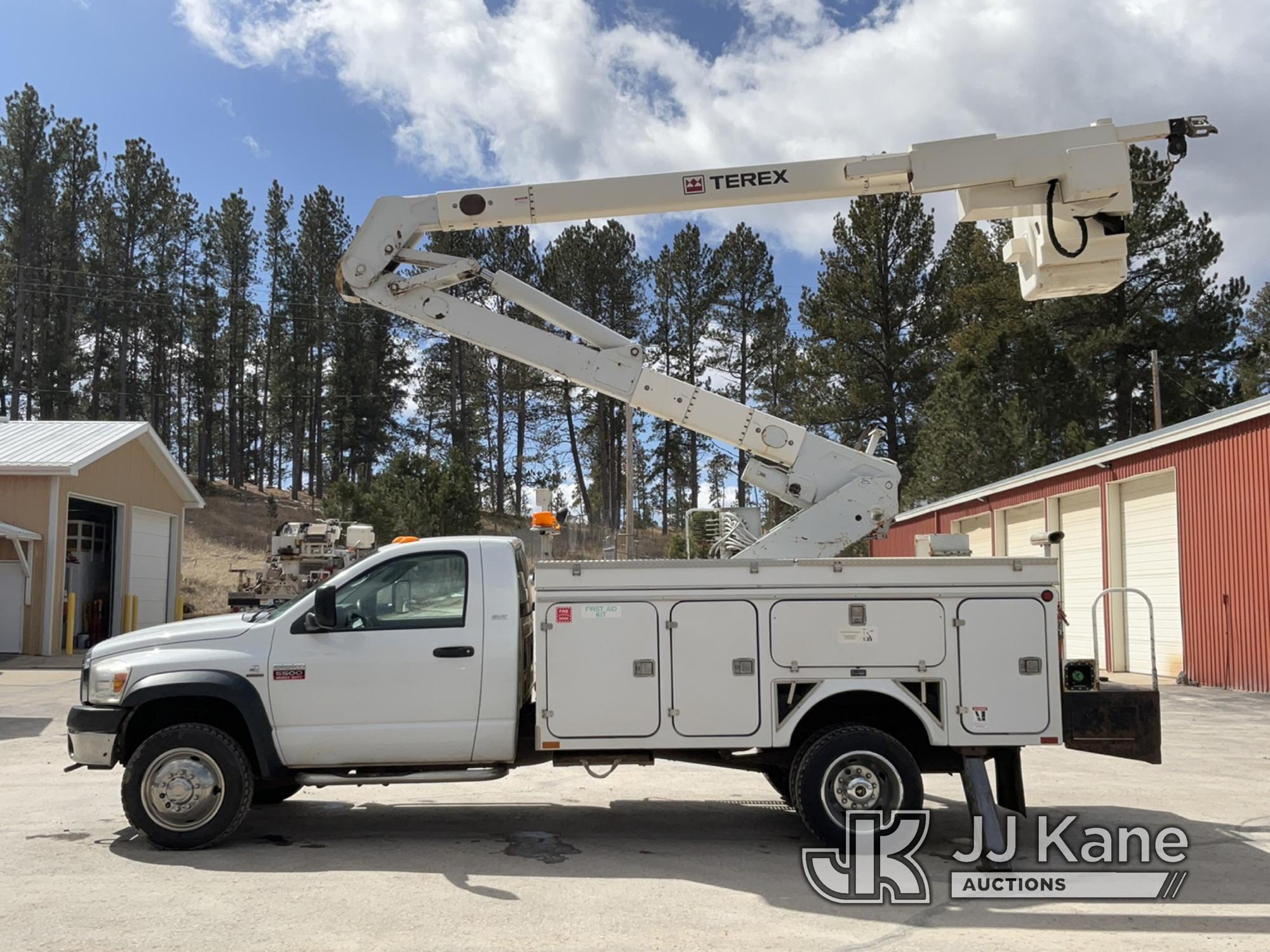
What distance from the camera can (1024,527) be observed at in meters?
26.8

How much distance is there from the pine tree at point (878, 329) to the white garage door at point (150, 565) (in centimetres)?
2274

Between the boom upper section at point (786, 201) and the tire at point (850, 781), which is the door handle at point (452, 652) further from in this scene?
the boom upper section at point (786, 201)

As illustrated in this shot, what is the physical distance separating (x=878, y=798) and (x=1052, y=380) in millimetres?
31785

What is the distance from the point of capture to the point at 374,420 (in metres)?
52.6

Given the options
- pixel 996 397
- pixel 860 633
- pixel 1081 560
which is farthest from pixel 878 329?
pixel 860 633

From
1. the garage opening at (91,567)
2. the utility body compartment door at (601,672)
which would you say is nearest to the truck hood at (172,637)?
the utility body compartment door at (601,672)

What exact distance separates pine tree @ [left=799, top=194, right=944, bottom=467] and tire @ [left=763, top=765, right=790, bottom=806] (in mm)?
32220

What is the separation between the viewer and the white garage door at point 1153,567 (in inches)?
774

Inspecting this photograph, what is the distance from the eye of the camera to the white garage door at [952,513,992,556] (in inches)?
1165

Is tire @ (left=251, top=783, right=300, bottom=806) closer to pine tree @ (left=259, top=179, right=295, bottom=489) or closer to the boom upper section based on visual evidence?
the boom upper section

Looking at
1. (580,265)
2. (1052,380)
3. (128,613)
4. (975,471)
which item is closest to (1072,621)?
(975,471)

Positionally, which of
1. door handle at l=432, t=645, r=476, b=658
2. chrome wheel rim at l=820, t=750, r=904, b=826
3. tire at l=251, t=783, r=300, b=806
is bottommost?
tire at l=251, t=783, r=300, b=806

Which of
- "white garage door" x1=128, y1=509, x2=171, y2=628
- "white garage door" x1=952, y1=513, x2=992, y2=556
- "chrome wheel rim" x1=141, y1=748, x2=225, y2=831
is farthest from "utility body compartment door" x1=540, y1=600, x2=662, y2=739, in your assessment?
"white garage door" x1=952, y1=513, x2=992, y2=556

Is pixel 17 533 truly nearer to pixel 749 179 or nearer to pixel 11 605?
pixel 11 605
